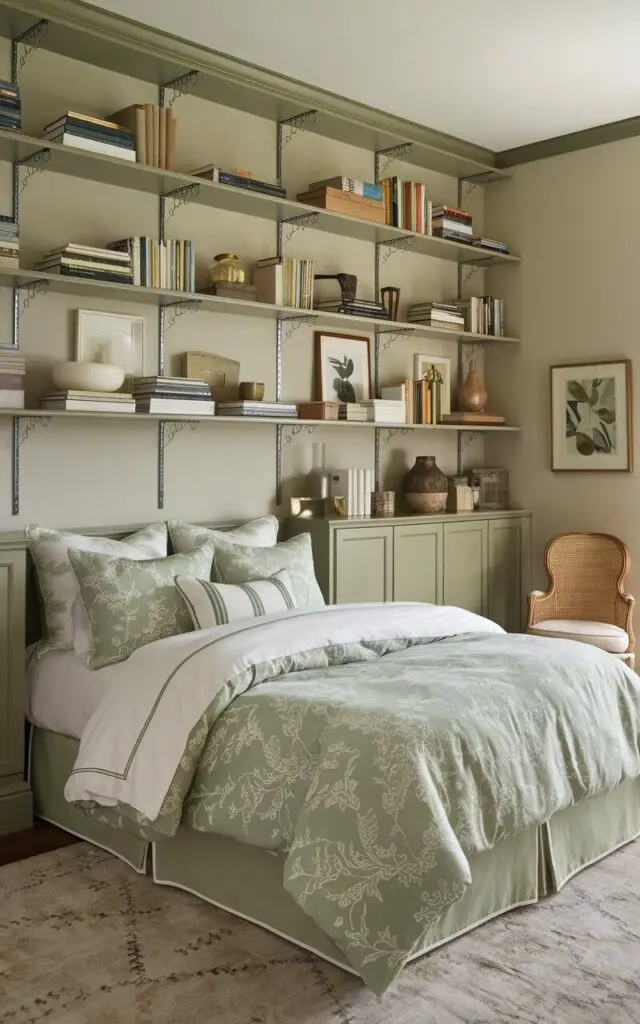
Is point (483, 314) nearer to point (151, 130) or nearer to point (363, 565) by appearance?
point (363, 565)

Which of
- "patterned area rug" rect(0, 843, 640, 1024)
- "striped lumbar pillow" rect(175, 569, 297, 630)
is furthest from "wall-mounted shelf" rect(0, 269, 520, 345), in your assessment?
"patterned area rug" rect(0, 843, 640, 1024)

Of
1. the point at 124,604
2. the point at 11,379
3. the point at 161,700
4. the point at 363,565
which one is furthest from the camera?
the point at 363,565

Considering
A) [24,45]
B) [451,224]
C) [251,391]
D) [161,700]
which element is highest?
[24,45]

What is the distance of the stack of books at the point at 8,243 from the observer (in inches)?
140

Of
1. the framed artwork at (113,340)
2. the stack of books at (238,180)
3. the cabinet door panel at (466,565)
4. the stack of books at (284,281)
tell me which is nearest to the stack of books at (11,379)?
the framed artwork at (113,340)

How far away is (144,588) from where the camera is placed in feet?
11.3

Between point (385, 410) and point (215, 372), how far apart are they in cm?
96

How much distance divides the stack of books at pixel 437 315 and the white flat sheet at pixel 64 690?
2.75m

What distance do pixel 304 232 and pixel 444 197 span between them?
1.14 m

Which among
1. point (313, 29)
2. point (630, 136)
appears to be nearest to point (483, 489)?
point (630, 136)

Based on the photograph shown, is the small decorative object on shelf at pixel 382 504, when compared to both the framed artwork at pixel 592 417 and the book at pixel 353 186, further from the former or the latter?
the book at pixel 353 186

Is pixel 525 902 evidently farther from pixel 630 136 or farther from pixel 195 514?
pixel 630 136

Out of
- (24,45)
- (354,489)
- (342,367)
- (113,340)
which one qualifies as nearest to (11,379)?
(113,340)

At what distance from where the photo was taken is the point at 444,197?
18.6 feet
